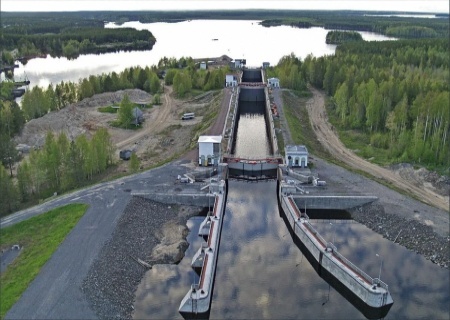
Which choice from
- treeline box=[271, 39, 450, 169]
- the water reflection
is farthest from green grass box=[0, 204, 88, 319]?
treeline box=[271, 39, 450, 169]

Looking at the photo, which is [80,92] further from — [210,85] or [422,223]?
[422,223]

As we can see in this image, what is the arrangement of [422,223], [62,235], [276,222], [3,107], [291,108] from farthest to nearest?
[291,108]
[3,107]
[276,222]
[422,223]
[62,235]

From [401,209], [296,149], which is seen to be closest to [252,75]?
[296,149]

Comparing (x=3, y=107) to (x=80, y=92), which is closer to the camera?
(x=3, y=107)

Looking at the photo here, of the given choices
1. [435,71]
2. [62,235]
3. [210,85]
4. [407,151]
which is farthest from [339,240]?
[435,71]

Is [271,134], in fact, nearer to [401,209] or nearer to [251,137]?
[251,137]

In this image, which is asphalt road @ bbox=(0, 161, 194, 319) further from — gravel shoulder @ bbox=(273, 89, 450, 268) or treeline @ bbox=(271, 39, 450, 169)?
treeline @ bbox=(271, 39, 450, 169)

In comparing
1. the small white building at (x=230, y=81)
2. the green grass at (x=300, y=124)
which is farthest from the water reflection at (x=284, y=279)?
the small white building at (x=230, y=81)

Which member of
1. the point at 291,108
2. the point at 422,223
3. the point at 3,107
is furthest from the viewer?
the point at 291,108

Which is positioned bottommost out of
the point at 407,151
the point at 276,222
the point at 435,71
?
the point at 276,222
